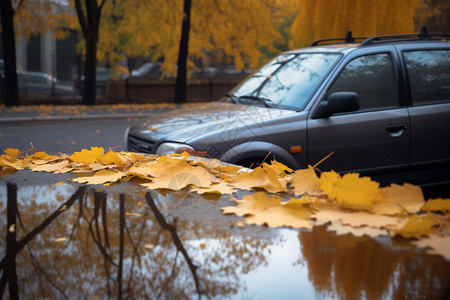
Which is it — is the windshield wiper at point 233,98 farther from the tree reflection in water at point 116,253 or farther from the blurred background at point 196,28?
the blurred background at point 196,28

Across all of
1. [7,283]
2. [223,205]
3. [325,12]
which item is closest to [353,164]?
[223,205]

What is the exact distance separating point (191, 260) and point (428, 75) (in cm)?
474

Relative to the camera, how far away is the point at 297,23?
16625 millimetres

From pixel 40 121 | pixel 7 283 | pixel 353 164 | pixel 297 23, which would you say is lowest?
Result: pixel 40 121

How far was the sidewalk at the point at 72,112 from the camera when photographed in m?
15.1

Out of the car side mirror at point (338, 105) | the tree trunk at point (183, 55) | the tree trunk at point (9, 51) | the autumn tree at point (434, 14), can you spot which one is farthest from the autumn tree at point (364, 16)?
the car side mirror at point (338, 105)

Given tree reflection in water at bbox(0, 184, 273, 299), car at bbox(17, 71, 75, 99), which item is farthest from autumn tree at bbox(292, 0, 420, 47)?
tree reflection in water at bbox(0, 184, 273, 299)

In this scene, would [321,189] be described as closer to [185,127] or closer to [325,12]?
[185,127]

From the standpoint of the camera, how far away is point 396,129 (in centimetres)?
536

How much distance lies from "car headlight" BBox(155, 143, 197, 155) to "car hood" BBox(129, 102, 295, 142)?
0.24 ft

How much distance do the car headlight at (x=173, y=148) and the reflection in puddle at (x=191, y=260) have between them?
8.84 feet

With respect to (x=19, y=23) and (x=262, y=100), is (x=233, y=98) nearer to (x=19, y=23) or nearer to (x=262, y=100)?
(x=262, y=100)

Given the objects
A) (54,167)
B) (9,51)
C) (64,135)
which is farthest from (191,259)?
(9,51)

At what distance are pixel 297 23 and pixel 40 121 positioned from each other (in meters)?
7.71
